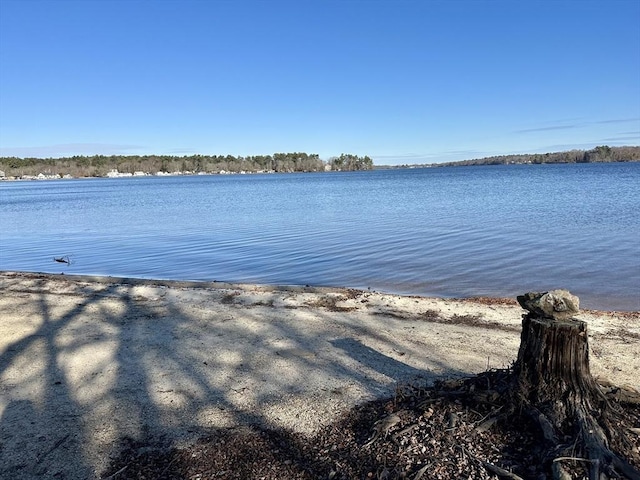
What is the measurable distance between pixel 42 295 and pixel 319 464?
9311mm

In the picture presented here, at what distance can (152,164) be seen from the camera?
7352 inches

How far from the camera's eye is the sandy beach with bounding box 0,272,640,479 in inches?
184

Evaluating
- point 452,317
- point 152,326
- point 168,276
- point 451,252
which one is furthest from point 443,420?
point 451,252

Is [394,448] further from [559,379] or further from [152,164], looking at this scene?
[152,164]

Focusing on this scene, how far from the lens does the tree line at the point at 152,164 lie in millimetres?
167750

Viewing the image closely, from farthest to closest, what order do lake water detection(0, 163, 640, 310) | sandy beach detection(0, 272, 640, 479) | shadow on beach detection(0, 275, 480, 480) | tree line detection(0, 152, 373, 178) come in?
tree line detection(0, 152, 373, 178) → lake water detection(0, 163, 640, 310) → sandy beach detection(0, 272, 640, 479) → shadow on beach detection(0, 275, 480, 480)

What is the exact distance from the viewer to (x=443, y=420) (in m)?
3.88

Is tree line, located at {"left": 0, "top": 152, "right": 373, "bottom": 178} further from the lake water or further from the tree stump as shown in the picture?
the tree stump

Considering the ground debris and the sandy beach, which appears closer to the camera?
the ground debris

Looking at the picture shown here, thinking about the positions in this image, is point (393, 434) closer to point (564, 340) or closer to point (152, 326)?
point (564, 340)

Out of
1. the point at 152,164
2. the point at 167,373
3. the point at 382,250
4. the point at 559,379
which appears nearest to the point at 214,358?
the point at 167,373

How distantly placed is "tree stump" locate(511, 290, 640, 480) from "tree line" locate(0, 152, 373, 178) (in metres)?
188

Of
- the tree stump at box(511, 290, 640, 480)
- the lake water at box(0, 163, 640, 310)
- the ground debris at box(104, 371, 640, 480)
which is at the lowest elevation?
the lake water at box(0, 163, 640, 310)

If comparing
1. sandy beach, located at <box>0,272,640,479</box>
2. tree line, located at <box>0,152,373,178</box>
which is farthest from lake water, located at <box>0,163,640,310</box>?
tree line, located at <box>0,152,373,178</box>
